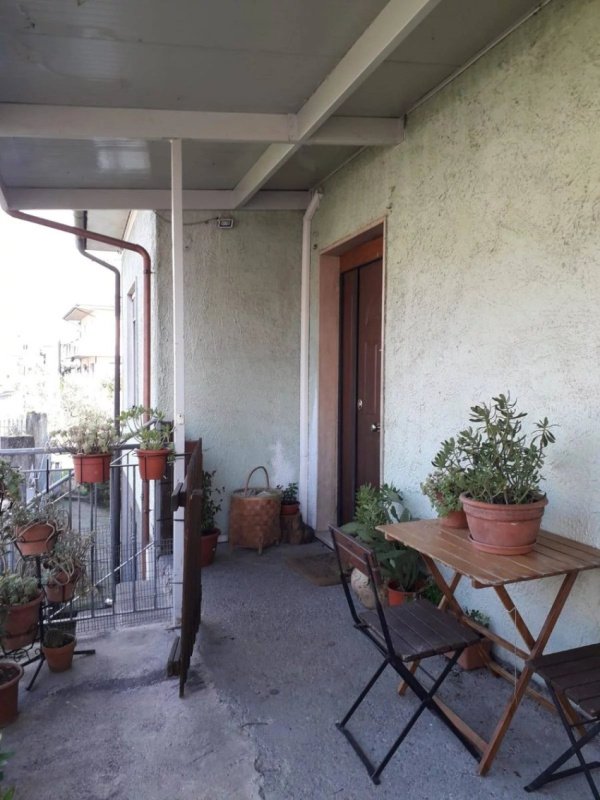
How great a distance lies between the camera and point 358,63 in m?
2.56

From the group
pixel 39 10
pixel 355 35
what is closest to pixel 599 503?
pixel 355 35

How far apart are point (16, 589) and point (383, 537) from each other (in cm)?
190

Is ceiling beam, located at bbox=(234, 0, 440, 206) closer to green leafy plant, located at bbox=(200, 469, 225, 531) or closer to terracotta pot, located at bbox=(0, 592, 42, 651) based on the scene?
green leafy plant, located at bbox=(200, 469, 225, 531)

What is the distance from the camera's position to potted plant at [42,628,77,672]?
8.79 feet

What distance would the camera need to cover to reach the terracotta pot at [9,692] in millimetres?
2301

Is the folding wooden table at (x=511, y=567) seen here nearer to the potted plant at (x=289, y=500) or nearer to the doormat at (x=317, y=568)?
the doormat at (x=317, y=568)

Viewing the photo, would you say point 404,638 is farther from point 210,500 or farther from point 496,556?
point 210,500

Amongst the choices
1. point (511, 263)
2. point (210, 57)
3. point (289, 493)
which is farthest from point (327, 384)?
point (210, 57)

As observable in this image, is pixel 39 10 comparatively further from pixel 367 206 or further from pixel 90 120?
pixel 367 206

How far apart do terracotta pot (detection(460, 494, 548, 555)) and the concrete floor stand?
0.77 meters

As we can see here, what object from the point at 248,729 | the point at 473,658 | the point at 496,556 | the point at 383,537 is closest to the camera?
the point at 496,556

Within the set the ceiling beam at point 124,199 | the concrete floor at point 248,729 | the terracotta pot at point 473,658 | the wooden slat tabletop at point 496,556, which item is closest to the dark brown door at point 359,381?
the ceiling beam at point 124,199

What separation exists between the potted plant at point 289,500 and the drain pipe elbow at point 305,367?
2.0 inches

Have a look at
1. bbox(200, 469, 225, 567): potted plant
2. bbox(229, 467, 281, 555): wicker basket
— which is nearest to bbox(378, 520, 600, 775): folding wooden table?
bbox(200, 469, 225, 567): potted plant
